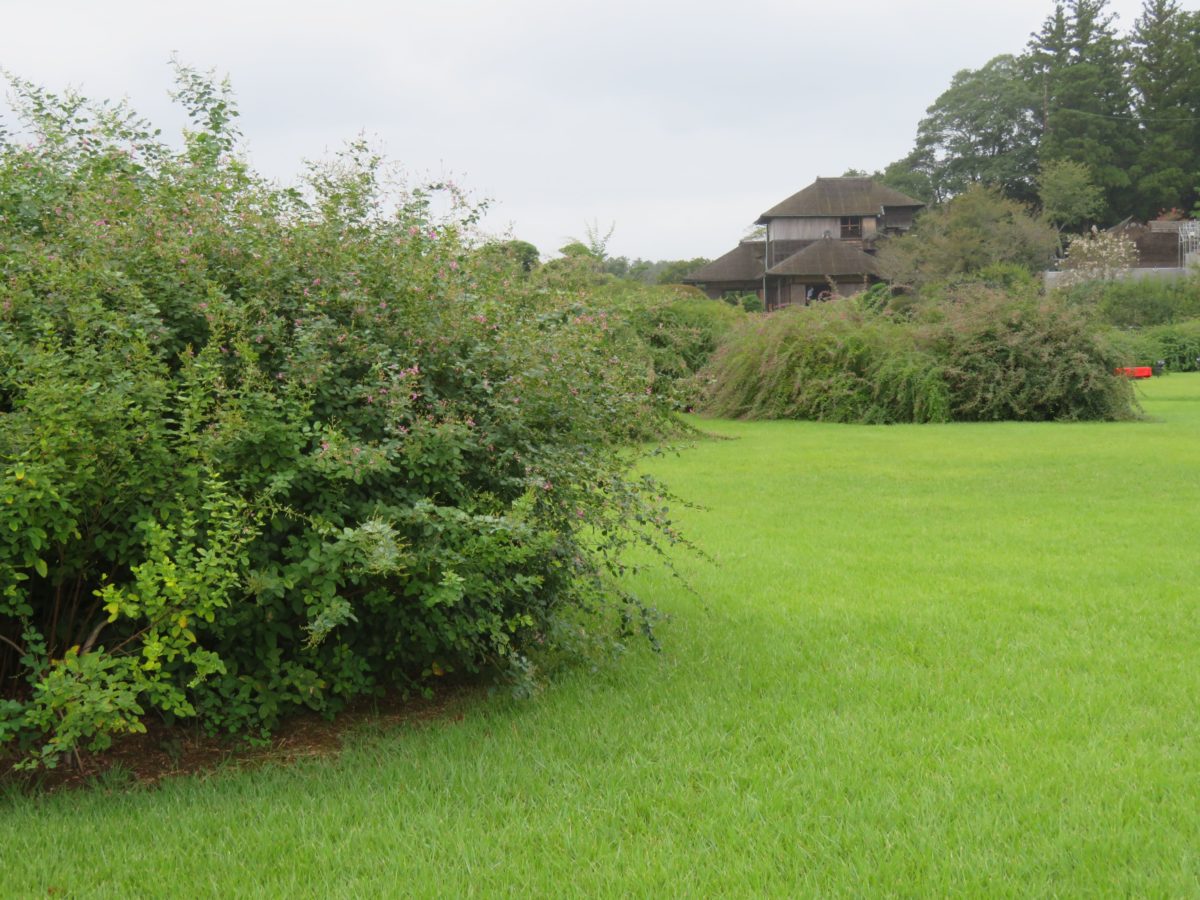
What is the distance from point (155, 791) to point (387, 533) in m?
1.18

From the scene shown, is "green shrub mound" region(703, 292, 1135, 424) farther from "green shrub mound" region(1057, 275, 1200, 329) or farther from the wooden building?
the wooden building

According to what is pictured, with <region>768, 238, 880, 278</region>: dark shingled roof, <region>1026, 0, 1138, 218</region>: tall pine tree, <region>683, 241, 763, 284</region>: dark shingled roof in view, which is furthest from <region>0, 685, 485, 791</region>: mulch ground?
<region>1026, 0, 1138, 218</region>: tall pine tree

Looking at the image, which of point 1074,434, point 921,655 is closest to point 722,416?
point 1074,434

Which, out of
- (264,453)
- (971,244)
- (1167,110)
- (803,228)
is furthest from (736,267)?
(264,453)

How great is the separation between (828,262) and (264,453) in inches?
2149

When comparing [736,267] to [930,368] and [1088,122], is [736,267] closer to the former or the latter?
[1088,122]

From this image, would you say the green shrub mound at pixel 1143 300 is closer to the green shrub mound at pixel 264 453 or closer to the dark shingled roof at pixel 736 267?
the dark shingled roof at pixel 736 267

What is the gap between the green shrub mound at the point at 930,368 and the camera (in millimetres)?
18703

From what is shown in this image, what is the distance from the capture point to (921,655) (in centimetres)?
478

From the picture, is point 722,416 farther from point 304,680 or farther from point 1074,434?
point 304,680

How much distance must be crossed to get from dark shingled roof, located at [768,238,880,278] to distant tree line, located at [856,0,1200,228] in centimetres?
1393

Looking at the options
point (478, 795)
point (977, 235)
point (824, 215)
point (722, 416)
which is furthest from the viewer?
point (824, 215)

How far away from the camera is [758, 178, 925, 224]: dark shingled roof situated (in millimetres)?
60781

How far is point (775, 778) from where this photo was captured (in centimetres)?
349
